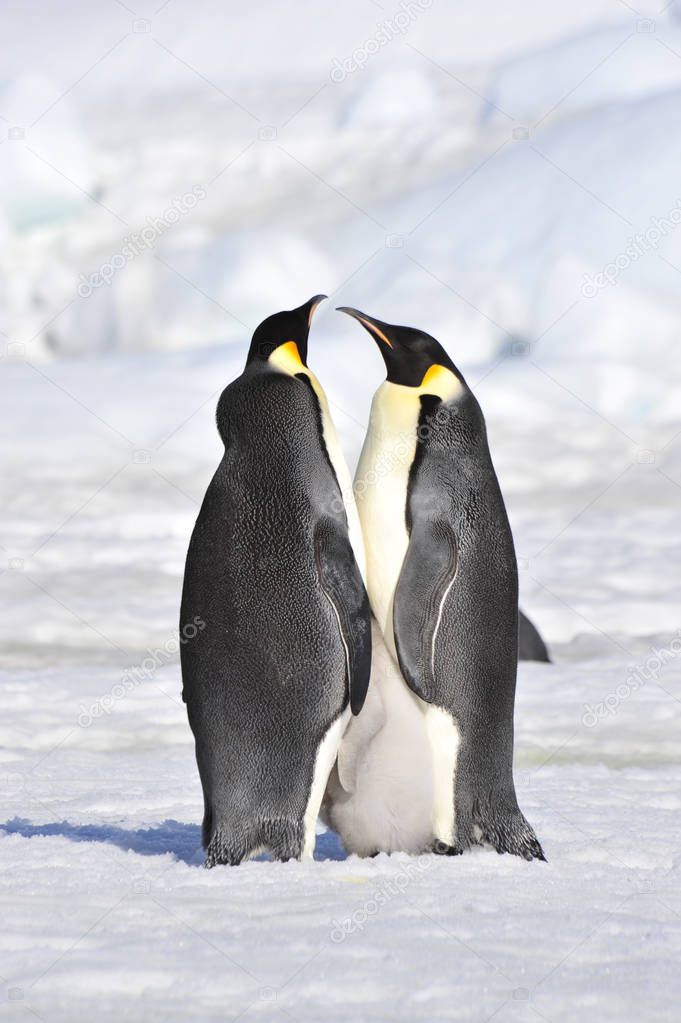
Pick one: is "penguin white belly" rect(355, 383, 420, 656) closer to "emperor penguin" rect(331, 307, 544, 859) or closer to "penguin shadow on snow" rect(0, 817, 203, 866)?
"emperor penguin" rect(331, 307, 544, 859)

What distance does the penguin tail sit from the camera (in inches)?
96.0

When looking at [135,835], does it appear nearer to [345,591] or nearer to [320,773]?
[320,773]

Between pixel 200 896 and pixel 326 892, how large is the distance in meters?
0.20

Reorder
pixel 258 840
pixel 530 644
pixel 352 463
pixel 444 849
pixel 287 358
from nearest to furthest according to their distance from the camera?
1. pixel 258 840
2. pixel 444 849
3. pixel 287 358
4. pixel 530 644
5. pixel 352 463

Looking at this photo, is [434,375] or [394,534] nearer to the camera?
[394,534]

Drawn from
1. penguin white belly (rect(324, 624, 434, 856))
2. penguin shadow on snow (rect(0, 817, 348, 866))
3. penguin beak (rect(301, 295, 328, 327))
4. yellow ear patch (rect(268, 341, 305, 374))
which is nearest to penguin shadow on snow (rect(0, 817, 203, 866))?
penguin shadow on snow (rect(0, 817, 348, 866))

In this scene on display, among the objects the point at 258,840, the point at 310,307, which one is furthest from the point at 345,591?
the point at 310,307

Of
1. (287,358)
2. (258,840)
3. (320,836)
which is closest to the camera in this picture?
(258,840)

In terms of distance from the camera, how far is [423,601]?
254 cm

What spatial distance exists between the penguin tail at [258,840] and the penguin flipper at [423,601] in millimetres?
353

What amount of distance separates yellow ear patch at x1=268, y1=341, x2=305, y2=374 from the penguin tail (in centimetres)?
88

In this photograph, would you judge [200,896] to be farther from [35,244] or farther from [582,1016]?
[35,244]

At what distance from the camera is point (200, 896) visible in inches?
82.5

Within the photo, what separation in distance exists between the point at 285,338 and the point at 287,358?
0.16ft
